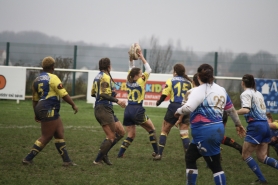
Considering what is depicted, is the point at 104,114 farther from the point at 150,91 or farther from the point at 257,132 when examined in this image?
the point at 150,91

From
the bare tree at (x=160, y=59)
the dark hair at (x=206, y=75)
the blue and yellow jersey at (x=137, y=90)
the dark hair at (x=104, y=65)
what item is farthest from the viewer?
the bare tree at (x=160, y=59)

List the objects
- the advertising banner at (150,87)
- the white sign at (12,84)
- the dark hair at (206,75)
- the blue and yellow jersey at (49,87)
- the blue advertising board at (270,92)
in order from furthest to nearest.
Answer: the white sign at (12,84) → the advertising banner at (150,87) → the blue advertising board at (270,92) → the blue and yellow jersey at (49,87) → the dark hair at (206,75)

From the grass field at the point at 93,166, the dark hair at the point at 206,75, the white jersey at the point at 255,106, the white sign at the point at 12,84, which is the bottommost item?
the grass field at the point at 93,166

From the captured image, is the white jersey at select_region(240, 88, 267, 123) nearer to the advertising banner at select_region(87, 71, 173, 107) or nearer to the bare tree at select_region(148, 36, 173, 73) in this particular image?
the advertising banner at select_region(87, 71, 173, 107)

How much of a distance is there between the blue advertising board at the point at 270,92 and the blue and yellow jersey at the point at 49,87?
13704 mm

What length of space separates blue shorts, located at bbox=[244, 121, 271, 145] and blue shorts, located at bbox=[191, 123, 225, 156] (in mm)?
1984

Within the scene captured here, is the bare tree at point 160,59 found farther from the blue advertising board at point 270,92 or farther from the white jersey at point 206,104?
the white jersey at point 206,104

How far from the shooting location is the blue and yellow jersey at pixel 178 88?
11.1 meters

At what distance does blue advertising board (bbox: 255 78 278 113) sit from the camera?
21.5 metres

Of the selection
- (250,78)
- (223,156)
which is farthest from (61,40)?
(250,78)

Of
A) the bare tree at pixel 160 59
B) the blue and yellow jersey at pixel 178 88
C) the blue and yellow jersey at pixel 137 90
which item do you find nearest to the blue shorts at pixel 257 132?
the blue and yellow jersey at pixel 178 88

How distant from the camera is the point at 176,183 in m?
8.52

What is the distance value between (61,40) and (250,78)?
3223 cm

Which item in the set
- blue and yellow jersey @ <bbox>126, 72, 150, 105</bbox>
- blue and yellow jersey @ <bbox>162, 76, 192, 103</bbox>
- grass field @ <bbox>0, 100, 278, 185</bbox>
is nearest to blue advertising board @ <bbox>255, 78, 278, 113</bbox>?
grass field @ <bbox>0, 100, 278, 185</bbox>
